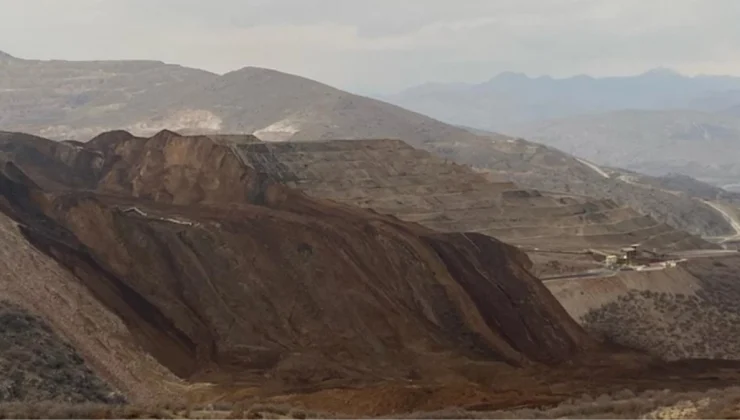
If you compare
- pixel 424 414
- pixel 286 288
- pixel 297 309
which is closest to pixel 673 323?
pixel 297 309

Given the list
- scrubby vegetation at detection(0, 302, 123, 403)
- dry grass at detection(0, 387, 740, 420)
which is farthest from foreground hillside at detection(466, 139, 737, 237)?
dry grass at detection(0, 387, 740, 420)

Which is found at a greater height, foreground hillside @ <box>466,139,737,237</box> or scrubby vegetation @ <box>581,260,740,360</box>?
foreground hillside @ <box>466,139,737,237</box>

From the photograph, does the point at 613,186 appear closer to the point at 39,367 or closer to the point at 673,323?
the point at 673,323

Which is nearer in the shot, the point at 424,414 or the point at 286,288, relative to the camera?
the point at 424,414

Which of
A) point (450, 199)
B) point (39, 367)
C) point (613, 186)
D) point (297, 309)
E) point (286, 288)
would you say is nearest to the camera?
point (39, 367)

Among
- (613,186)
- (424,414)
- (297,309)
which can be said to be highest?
(613,186)

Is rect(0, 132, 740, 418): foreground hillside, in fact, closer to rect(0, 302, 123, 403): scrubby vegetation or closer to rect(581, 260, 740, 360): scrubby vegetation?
rect(0, 302, 123, 403): scrubby vegetation

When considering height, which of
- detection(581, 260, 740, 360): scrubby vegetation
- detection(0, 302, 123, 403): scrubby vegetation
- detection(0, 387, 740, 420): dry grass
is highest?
detection(0, 387, 740, 420): dry grass

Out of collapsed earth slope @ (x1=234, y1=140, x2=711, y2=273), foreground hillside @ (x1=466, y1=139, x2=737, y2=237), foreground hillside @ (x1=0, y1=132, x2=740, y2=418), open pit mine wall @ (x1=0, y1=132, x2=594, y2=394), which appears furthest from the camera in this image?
foreground hillside @ (x1=466, y1=139, x2=737, y2=237)
